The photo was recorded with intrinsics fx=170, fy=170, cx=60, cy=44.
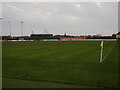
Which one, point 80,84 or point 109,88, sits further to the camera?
point 80,84

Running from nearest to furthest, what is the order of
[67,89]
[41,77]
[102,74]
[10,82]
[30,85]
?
[67,89]
[30,85]
[10,82]
[41,77]
[102,74]

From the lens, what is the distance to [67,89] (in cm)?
568

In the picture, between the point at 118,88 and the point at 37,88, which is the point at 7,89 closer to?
the point at 37,88

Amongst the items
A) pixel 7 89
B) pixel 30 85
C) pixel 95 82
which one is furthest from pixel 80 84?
pixel 7 89

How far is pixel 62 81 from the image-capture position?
667 cm

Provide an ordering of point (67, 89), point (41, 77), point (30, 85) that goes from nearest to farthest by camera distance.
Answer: point (67, 89) < point (30, 85) < point (41, 77)

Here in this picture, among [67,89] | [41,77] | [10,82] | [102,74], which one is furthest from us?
[102,74]

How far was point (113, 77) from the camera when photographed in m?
7.35

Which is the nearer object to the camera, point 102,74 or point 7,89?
point 7,89

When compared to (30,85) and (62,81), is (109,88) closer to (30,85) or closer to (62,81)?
(62,81)

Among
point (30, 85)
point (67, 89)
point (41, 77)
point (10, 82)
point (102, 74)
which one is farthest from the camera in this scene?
point (102, 74)

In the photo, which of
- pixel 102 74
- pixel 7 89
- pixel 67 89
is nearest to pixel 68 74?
pixel 102 74

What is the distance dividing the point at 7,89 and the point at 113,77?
439 cm

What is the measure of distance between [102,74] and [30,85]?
11.6 feet
